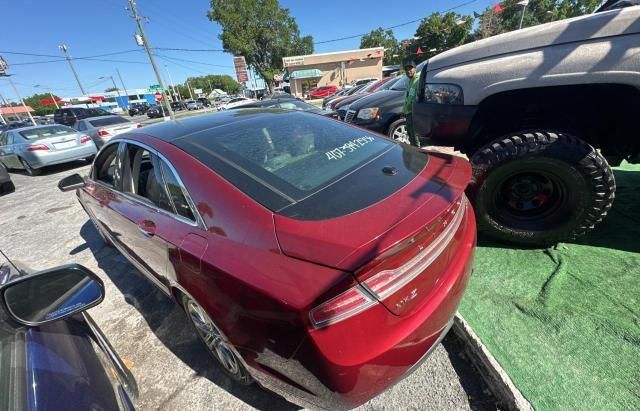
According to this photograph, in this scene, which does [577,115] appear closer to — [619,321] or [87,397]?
[619,321]

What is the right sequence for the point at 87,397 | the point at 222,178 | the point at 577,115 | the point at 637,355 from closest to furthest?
the point at 87,397
the point at 222,178
the point at 637,355
the point at 577,115

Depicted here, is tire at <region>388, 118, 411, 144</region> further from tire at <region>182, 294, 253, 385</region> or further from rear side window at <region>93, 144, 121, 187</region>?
tire at <region>182, 294, 253, 385</region>

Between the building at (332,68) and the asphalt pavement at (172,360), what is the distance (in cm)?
4039

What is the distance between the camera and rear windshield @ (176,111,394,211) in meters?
1.51

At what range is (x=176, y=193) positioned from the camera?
5.59 ft

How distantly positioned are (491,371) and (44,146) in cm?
1142

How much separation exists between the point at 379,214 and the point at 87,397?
1301mm

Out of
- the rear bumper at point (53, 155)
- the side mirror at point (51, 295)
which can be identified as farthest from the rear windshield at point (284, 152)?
the rear bumper at point (53, 155)

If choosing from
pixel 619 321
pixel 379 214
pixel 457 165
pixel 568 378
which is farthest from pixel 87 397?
pixel 619 321

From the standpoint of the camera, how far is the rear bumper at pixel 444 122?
2.51 meters

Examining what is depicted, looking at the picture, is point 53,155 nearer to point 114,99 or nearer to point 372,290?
point 372,290

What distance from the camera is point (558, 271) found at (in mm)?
2244

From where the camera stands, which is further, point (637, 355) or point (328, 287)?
point (637, 355)

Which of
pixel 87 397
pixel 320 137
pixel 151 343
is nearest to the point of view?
pixel 87 397
